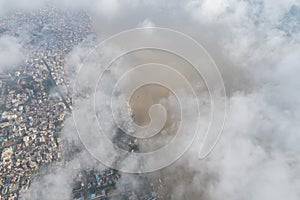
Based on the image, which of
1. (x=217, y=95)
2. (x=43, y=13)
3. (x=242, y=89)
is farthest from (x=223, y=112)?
(x=43, y=13)

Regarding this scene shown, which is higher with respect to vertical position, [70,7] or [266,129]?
[70,7]

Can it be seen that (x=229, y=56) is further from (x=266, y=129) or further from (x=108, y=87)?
(x=108, y=87)

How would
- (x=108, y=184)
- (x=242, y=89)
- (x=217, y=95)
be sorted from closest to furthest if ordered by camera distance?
(x=108, y=184) < (x=217, y=95) < (x=242, y=89)

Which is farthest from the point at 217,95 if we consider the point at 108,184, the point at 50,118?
the point at 50,118

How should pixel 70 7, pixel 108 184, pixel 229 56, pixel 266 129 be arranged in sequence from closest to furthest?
pixel 108 184 → pixel 266 129 → pixel 229 56 → pixel 70 7

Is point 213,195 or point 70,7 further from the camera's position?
point 70,7

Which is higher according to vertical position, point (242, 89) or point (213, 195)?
point (242, 89)

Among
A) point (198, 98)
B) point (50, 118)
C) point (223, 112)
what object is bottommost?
point (223, 112)

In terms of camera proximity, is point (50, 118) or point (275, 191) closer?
point (275, 191)

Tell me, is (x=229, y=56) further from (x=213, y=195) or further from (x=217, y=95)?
(x=213, y=195)

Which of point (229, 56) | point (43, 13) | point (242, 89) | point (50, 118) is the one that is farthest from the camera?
point (43, 13)
